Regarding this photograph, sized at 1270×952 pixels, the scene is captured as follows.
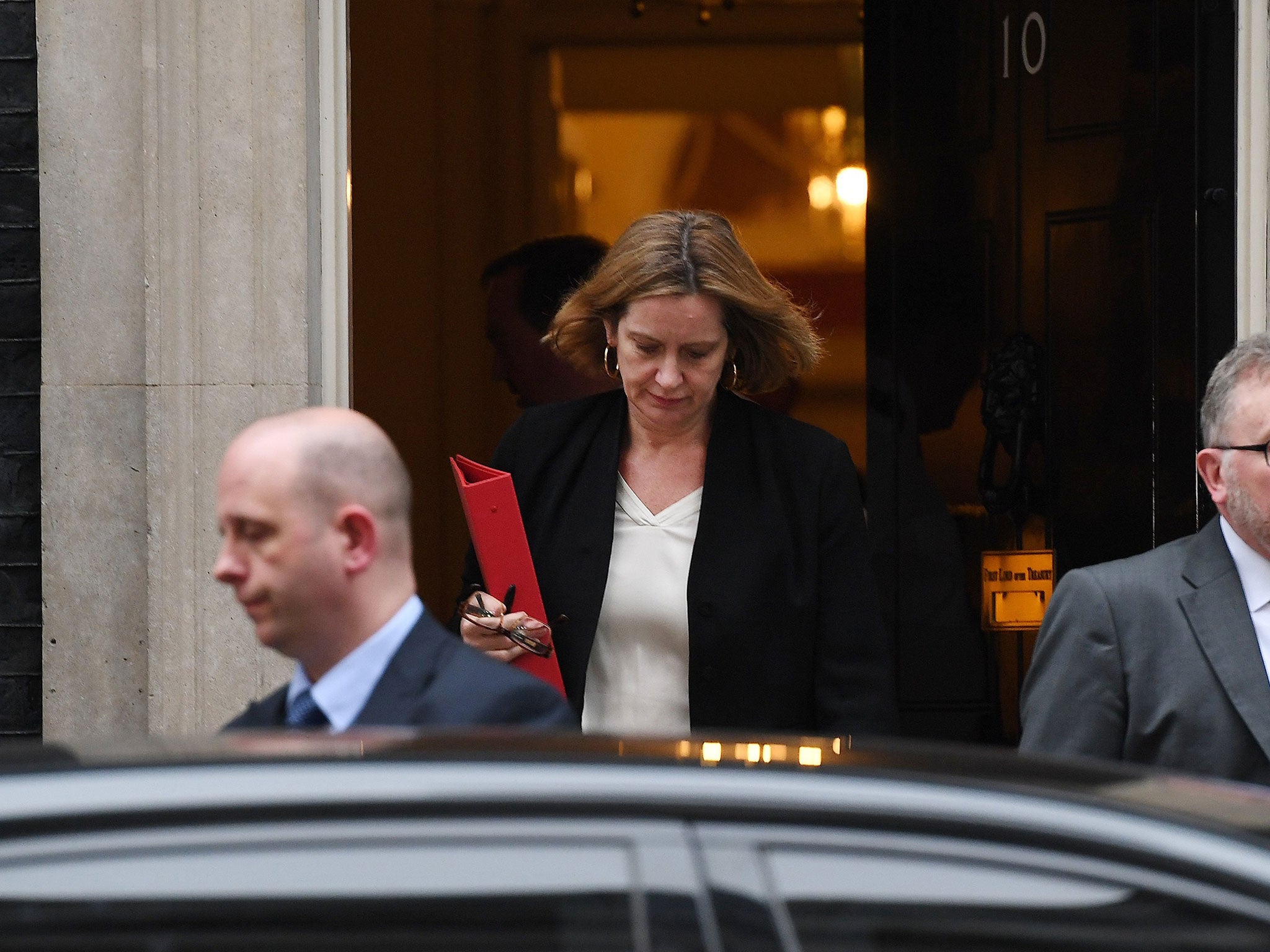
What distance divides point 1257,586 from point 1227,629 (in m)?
0.12

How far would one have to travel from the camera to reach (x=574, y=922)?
5.27ft

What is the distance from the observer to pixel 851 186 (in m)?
9.33

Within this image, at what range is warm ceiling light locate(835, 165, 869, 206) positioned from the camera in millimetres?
9312

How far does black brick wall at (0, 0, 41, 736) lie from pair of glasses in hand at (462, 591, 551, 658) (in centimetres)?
265

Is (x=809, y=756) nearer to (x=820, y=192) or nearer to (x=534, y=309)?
(x=534, y=309)

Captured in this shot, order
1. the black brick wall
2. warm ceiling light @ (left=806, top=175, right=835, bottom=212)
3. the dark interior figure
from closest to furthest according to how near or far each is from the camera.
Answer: the black brick wall
the dark interior figure
warm ceiling light @ (left=806, top=175, right=835, bottom=212)

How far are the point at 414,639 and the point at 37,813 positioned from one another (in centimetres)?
76

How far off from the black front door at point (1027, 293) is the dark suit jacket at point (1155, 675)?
253cm

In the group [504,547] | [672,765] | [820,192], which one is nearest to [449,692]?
[672,765]

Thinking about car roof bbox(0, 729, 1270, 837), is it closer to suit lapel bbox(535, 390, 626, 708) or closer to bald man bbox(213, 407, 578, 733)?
bald man bbox(213, 407, 578, 733)

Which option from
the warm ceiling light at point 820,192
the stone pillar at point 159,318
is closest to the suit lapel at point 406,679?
the stone pillar at point 159,318

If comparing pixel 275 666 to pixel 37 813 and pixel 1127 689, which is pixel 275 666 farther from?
pixel 37 813

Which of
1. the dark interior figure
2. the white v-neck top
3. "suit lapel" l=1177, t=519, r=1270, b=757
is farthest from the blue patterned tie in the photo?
the dark interior figure

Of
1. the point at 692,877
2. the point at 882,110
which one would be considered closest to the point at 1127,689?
the point at 692,877
